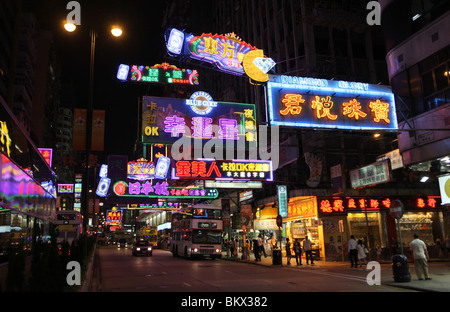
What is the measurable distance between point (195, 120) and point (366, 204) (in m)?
14.2

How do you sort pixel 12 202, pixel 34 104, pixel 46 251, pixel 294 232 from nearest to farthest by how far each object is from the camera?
1. pixel 46 251
2. pixel 12 202
3. pixel 294 232
4. pixel 34 104

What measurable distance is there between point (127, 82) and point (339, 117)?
57.9 feet

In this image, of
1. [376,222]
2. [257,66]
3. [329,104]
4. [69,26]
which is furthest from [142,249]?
[69,26]

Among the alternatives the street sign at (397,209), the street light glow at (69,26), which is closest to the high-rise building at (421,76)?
the street sign at (397,209)

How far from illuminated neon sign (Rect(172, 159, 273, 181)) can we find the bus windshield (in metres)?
7.14

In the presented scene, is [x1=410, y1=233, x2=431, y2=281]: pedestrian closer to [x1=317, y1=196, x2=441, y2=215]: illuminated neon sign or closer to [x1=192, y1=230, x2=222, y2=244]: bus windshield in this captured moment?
[x1=317, y1=196, x2=441, y2=215]: illuminated neon sign

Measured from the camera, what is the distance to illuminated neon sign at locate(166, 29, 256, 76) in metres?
21.5

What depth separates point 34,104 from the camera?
243ft

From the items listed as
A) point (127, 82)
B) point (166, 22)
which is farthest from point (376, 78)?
point (166, 22)

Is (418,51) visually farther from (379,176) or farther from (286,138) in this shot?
(286,138)

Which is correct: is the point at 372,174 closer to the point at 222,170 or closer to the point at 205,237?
the point at 222,170

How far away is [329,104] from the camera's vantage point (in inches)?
773

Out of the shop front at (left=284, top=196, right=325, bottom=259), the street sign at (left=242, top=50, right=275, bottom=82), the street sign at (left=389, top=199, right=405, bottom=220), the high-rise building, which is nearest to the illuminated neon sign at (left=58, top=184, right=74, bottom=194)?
the shop front at (left=284, top=196, right=325, bottom=259)

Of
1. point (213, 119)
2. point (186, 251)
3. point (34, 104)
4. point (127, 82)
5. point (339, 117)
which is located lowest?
point (186, 251)
